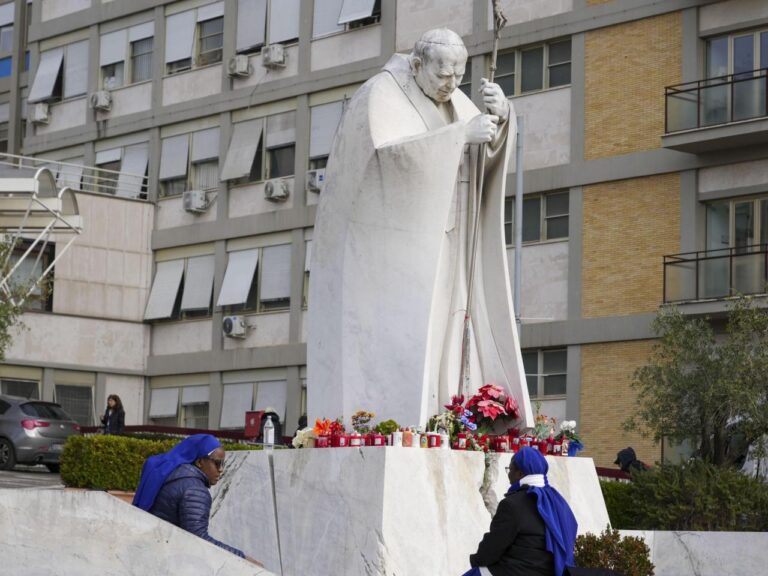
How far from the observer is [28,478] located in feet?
101

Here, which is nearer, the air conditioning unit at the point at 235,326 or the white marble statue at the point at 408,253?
the white marble statue at the point at 408,253

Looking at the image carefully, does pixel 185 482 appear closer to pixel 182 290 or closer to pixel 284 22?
pixel 284 22

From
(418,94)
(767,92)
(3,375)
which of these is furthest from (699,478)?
(3,375)

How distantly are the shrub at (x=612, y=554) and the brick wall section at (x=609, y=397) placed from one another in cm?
2018

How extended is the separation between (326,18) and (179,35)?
18.3 ft

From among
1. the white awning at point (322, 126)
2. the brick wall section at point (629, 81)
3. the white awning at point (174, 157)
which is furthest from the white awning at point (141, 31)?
the brick wall section at point (629, 81)

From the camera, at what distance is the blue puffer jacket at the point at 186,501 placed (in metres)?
10.4

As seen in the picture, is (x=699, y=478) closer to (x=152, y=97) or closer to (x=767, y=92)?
(x=767, y=92)

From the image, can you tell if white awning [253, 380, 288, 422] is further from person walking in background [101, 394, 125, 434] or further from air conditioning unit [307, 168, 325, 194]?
person walking in background [101, 394, 125, 434]

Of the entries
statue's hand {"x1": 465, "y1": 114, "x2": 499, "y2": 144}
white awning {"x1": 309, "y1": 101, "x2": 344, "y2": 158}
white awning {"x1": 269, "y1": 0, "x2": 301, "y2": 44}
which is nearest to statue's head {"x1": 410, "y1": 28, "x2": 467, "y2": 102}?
statue's hand {"x1": 465, "y1": 114, "x2": 499, "y2": 144}

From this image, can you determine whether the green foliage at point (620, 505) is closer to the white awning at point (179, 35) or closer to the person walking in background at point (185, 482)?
the person walking in background at point (185, 482)

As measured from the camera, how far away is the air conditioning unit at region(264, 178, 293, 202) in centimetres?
4348

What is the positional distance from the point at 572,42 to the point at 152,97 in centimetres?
1442

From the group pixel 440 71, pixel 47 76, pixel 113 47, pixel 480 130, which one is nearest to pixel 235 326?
pixel 113 47
